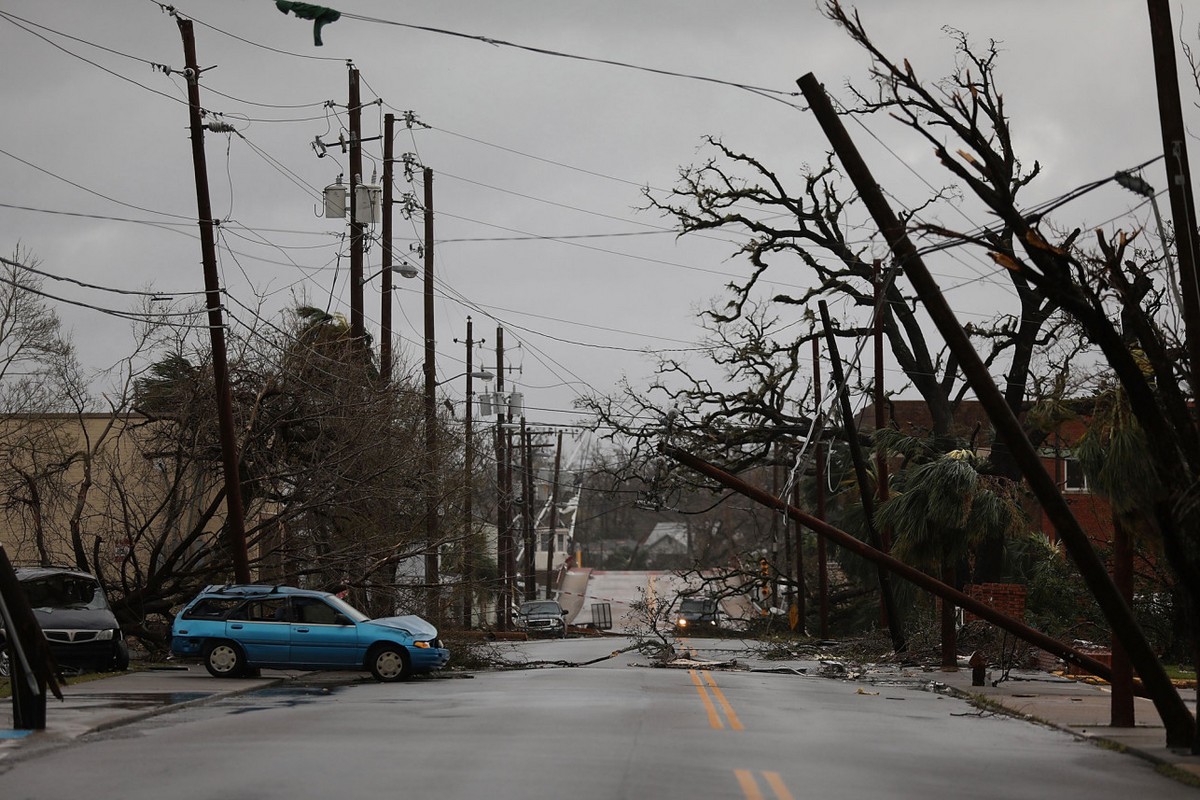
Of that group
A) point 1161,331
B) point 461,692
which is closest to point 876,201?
point 1161,331

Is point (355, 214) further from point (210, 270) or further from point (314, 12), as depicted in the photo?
point (314, 12)

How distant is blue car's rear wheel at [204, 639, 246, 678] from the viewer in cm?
2319

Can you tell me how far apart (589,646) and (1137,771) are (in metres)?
31.1

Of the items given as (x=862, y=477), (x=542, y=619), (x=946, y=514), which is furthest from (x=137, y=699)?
(x=542, y=619)

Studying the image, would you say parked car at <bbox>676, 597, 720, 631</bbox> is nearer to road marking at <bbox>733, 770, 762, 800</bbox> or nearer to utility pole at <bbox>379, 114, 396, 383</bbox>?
utility pole at <bbox>379, 114, 396, 383</bbox>

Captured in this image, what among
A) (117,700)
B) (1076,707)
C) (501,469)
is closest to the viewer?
(117,700)

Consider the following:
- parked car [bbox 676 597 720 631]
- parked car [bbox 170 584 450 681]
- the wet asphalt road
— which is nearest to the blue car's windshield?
parked car [bbox 170 584 450 681]

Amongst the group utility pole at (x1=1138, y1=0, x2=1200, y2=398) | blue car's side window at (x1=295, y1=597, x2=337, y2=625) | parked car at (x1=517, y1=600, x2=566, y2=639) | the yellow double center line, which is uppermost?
utility pole at (x1=1138, y1=0, x2=1200, y2=398)

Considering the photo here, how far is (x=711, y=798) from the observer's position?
10.3m

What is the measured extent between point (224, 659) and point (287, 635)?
1.10m

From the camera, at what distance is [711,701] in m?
19.8

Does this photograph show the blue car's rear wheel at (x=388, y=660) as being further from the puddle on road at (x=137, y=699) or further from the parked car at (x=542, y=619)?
the parked car at (x=542, y=619)

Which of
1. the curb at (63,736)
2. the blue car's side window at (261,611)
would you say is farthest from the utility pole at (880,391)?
the curb at (63,736)

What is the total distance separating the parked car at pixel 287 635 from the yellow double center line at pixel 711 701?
4.81 m
